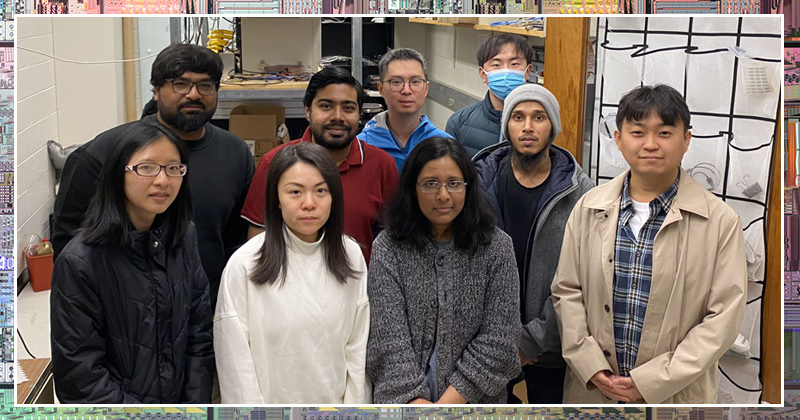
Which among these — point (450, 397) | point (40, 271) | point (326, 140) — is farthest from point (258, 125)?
point (450, 397)

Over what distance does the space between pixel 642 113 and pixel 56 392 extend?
5.63 feet

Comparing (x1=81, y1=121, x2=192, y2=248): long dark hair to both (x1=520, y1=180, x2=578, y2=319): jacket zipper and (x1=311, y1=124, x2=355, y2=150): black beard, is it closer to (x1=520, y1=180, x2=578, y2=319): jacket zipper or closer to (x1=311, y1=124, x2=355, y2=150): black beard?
(x1=311, y1=124, x2=355, y2=150): black beard

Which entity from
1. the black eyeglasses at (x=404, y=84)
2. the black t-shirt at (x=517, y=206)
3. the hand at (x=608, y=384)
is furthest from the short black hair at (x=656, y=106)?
the hand at (x=608, y=384)

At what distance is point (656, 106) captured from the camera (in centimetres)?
184

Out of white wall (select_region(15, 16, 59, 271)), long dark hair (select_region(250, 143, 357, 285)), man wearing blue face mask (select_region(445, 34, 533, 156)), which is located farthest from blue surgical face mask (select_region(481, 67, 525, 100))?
white wall (select_region(15, 16, 59, 271))

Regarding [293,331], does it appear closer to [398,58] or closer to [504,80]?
[398,58]

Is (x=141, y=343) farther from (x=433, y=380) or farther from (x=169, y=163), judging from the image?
(x=433, y=380)

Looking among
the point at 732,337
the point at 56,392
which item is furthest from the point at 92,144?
the point at 732,337

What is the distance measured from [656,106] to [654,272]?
45 centimetres

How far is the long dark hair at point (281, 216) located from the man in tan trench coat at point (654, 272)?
2.23 ft

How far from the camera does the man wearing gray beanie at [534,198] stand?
1.99m

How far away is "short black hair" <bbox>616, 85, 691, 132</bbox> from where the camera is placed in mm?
1843

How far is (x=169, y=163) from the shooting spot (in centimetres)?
171

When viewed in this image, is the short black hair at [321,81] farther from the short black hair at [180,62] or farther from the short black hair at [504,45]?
the short black hair at [504,45]
